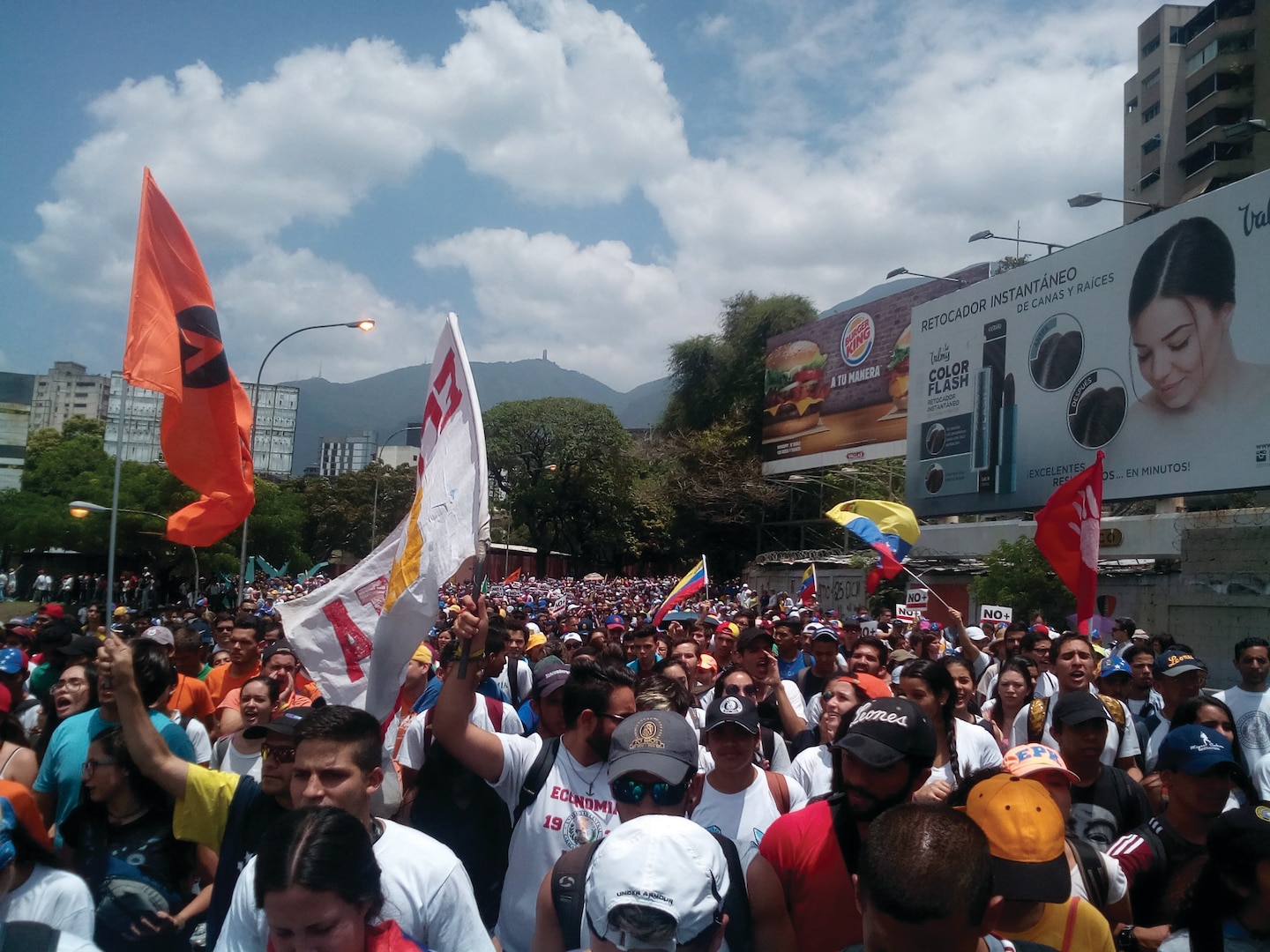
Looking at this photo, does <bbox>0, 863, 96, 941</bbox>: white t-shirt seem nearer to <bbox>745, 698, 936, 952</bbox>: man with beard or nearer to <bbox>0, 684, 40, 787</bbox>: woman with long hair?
<bbox>0, 684, 40, 787</bbox>: woman with long hair

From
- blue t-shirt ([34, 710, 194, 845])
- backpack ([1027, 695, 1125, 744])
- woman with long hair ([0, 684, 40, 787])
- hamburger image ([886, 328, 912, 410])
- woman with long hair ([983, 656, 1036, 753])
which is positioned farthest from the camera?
hamburger image ([886, 328, 912, 410])

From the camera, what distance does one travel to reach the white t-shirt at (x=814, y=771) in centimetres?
408

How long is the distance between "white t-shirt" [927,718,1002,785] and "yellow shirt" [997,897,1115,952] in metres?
1.85

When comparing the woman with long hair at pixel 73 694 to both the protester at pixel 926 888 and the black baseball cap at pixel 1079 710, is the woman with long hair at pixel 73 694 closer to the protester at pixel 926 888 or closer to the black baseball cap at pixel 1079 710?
the protester at pixel 926 888

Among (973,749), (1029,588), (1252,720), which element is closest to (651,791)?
(973,749)

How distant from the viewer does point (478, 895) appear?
12.3 ft

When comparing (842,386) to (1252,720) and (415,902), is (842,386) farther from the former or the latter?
(415,902)

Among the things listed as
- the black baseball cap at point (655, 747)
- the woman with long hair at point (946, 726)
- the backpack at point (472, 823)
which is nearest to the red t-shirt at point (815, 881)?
the black baseball cap at point (655, 747)

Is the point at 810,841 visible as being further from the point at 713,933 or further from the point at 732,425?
the point at 732,425

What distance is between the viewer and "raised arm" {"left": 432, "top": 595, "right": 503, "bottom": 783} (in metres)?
3.36

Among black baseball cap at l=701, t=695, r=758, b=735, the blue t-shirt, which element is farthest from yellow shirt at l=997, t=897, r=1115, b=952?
the blue t-shirt

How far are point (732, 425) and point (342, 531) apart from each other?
26.7 metres

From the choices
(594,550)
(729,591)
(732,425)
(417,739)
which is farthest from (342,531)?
(417,739)

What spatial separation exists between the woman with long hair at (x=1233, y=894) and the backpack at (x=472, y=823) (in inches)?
84.3
